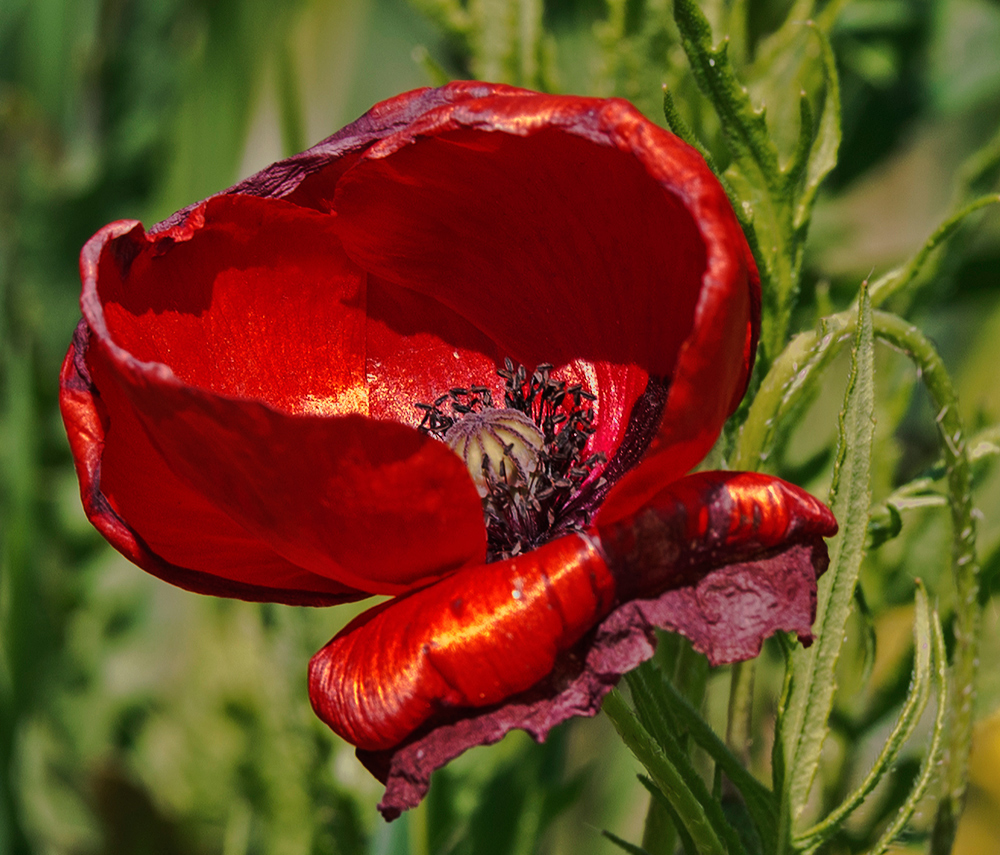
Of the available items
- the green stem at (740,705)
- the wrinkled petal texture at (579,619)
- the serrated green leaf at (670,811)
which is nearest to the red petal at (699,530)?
the wrinkled petal texture at (579,619)

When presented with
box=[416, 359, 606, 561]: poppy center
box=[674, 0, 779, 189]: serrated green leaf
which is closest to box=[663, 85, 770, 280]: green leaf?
box=[674, 0, 779, 189]: serrated green leaf

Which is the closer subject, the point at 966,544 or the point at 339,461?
the point at 339,461

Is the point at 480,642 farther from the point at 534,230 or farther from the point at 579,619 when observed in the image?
the point at 534,230

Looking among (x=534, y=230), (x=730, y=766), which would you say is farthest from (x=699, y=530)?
(x=534, y=230)

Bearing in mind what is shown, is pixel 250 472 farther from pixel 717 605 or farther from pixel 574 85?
pixel 574 85

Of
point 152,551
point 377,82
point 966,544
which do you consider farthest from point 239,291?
point 377,82

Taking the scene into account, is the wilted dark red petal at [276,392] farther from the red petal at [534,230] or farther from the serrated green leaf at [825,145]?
the serrated green leaf at [825,145]
